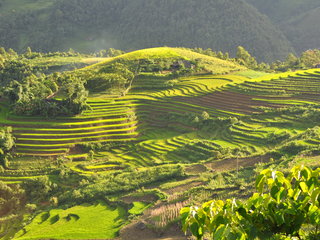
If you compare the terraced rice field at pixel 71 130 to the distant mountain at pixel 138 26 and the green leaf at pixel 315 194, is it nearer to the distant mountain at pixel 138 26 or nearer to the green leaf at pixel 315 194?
the green leaf at pixel 315 194

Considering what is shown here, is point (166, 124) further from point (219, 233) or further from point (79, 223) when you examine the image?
point (219, 233)

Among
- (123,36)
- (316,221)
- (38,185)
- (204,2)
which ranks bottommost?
(38,185)

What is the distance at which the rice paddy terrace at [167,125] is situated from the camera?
26828 mm

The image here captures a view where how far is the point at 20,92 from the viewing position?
32.6 m

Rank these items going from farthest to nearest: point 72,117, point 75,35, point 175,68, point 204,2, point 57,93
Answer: point 75,35 < point 204,2 < point 175,68 < point 57,93 < point 72,117

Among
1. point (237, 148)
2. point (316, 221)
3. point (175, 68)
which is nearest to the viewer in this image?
point (316, 221)

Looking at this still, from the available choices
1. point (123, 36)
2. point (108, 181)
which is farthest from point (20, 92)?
point (123, 36)

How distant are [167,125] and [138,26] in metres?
87.7

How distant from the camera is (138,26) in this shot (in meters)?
114

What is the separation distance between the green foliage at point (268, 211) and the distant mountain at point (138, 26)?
91.3 meters

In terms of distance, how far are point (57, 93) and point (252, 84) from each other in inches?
848

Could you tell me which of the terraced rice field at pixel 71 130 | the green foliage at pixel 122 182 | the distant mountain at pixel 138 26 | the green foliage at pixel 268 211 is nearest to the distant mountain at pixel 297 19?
the distant mountain at pixel 138 26

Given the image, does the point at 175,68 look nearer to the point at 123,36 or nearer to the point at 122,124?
the point at 122,124

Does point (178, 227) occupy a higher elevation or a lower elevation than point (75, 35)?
lower
